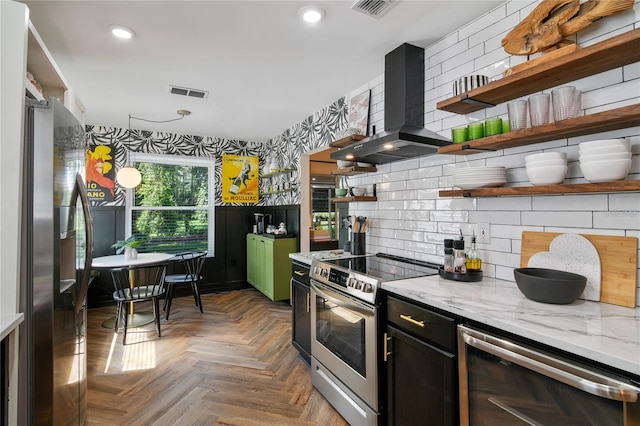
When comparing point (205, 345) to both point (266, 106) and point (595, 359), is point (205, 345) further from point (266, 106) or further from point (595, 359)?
point (595, 359)

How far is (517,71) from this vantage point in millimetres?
1559

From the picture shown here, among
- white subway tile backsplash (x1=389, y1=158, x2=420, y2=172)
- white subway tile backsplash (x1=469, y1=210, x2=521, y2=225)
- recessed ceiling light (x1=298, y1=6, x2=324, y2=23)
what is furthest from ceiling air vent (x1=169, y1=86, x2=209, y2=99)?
white subway tile backsplash (x1=469, y1=210, x2=521, y2=225)

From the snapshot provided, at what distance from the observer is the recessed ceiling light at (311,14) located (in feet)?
6.22

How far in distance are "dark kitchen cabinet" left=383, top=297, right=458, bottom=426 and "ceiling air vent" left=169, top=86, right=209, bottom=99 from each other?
279 centimetres

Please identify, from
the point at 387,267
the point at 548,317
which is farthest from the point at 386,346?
the point at 548,317

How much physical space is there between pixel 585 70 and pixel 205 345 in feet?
11.4

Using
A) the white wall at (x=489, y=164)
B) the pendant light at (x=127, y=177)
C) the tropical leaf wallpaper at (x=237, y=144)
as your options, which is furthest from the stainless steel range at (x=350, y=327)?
the pendant light at (x=127, y=177)

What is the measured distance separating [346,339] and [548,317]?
1179mm

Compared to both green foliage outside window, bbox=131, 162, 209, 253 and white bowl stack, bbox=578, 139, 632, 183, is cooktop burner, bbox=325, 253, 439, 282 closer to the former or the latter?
white bowl stack, bbox=578, 139, 632, 183

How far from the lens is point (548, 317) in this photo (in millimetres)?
1184

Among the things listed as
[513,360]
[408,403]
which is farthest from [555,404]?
[408,403]

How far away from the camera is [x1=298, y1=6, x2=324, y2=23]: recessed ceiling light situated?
74.7 inches

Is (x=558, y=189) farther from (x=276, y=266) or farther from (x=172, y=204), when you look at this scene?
(x=172, y=204)

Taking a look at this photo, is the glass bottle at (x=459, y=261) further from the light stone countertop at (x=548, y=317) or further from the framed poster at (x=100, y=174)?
the framed poster at (x=100, y=174)
